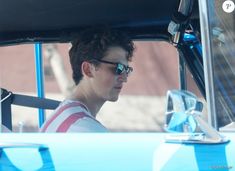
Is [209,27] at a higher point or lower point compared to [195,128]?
higher

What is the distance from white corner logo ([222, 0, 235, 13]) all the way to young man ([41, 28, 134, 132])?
0.77 m

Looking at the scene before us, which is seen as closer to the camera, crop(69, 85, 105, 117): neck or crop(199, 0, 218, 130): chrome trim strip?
crop(199, 0, 218, 130): chrome trim strip

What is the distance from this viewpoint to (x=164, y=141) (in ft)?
7.95

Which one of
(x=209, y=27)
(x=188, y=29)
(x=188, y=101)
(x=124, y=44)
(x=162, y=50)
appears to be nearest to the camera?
(x=188, y=101)

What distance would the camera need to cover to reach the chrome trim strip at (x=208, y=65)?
248 cm

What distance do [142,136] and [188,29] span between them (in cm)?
143

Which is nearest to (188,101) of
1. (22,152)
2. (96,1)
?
(22,152)

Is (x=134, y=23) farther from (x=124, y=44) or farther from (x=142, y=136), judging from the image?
(x=142, y=136)

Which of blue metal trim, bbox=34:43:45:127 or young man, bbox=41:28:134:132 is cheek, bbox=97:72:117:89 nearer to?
young man, bbox=41:28:134:132

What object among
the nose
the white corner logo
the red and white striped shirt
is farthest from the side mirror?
the nose

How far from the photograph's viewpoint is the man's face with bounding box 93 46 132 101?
3285 millimetres

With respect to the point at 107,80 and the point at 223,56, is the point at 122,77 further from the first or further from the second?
the point at 223,56

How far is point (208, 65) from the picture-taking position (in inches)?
98.6

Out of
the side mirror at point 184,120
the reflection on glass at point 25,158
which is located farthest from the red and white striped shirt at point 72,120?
the side mirror at point 184,120
